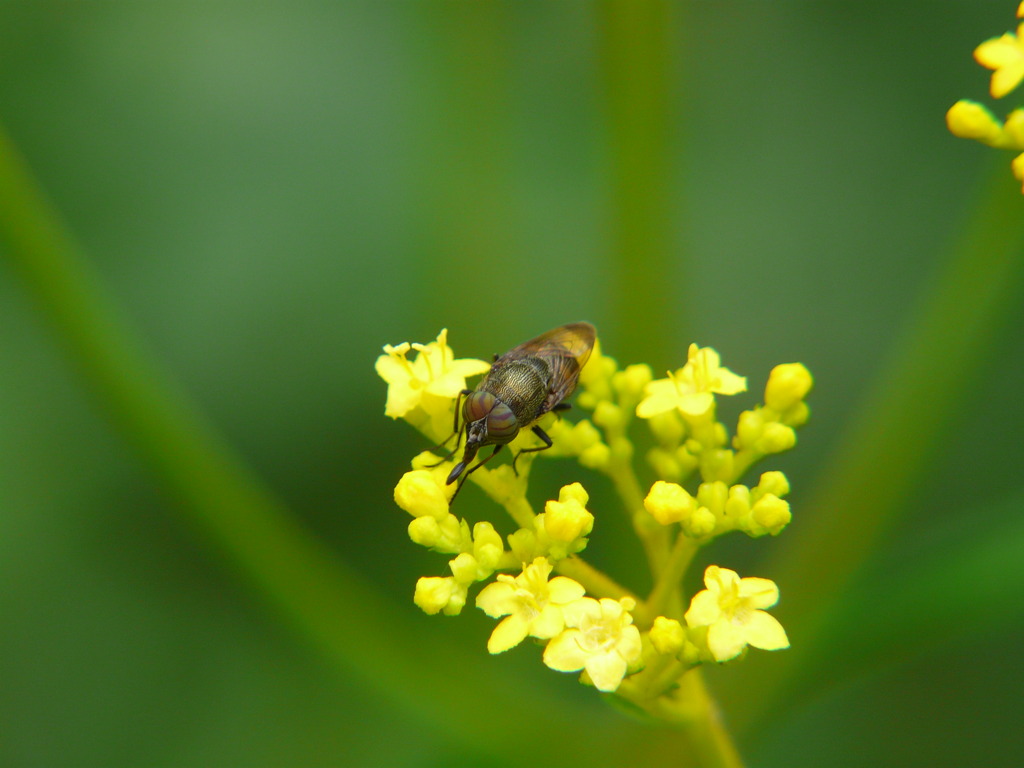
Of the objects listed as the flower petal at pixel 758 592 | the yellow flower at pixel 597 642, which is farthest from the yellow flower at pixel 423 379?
the flower petal at pixel 758 592

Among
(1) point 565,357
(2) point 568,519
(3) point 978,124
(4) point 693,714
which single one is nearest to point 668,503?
(2) point 568,519

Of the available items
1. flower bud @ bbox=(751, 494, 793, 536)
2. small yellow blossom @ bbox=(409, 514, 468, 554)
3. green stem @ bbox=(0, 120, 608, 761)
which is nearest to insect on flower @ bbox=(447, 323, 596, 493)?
small yellow blossom @ bbox=(409, 514, 468, 554)

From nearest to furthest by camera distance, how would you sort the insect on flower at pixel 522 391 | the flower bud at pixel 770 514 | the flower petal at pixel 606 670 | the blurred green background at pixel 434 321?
the flower petal at pixel 606 670 < the flower bud at pixel 770 514 < the insect on flower at pixel 522 391 < the blurred green background at pixel 434 321

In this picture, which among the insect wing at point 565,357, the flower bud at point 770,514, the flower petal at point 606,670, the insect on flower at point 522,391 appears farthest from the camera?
the insect wing at point 565,357

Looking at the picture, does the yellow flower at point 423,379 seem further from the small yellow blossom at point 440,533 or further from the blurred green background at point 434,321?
the blurred green background at point 434,321

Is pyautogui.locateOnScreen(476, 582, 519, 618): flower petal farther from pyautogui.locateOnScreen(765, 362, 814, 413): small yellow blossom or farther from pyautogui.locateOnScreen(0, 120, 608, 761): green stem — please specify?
pyautogui.locateOnScreen(0, 120, 608, 761): green stem

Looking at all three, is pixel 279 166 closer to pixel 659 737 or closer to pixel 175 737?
pixel 175 737

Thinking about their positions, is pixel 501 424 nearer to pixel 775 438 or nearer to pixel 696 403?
pixel 696 403
